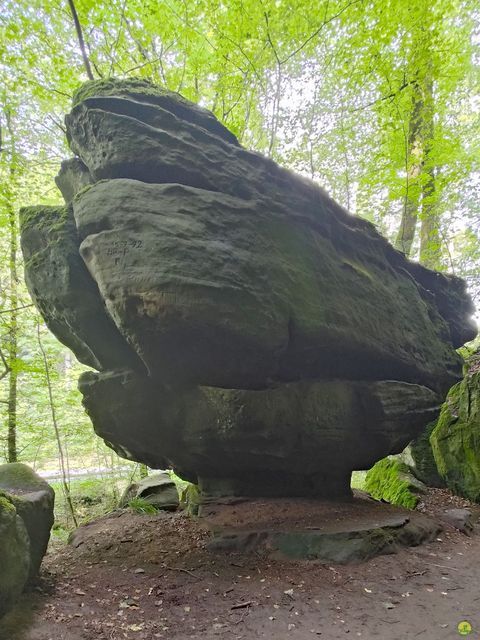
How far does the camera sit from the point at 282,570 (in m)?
5.51

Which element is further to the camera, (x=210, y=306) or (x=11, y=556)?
(x=210, y=306)

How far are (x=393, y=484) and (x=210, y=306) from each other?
7.86 meters

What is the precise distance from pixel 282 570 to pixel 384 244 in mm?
7901

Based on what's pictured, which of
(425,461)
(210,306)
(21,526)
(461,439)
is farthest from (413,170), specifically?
(21,526)

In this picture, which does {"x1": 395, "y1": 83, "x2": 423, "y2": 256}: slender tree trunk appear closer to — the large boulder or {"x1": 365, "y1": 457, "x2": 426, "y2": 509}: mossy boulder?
{"x1": 365, "y1": 457, "x2": 426, "y2": 509}: mossy boulder

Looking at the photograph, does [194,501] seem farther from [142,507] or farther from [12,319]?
[12,319]

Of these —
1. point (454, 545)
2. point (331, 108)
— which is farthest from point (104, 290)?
point (331, 108)

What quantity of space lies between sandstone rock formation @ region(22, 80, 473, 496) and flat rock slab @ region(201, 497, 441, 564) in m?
0.58

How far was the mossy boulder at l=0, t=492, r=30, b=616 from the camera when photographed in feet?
13.0

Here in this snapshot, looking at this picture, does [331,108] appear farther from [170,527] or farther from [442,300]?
[170,527]

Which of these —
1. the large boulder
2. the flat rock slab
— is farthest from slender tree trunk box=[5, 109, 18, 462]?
the flat rock slab

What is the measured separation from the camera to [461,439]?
8.96m

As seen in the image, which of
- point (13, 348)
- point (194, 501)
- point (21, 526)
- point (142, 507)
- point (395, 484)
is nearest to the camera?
point (21, 526)

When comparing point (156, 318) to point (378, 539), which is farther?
point (378, 539)
